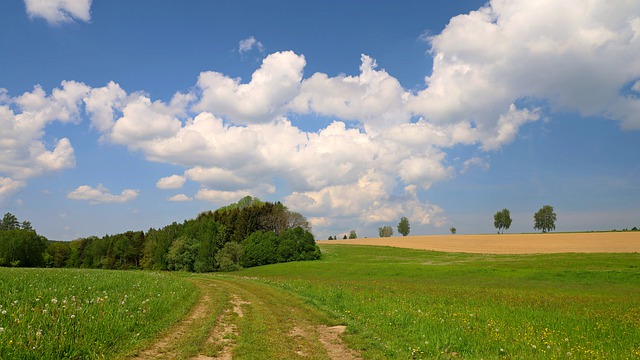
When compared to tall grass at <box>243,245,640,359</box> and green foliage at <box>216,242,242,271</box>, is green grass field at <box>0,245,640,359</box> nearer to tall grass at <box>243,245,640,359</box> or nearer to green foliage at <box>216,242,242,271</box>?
tall grass at <box>243,245,640,359</box>

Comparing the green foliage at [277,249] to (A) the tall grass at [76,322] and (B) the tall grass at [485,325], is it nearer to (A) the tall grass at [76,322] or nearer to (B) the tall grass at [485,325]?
(B) the tall grass at [485,325]

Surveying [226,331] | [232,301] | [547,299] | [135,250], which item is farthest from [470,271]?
[135,250]

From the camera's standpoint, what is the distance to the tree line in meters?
81.8

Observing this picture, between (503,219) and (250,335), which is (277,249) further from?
(503,219)

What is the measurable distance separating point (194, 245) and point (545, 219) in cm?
15367

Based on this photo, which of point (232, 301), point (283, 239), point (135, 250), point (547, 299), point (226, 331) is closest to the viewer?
point (226, 331)

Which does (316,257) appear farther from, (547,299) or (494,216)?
(494,216)

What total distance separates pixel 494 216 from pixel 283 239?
431 ft

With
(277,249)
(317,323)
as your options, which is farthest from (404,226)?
(317,323)

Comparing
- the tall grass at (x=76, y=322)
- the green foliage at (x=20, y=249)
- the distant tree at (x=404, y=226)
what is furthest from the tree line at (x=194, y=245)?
the distant tree at (x=404, y=226)

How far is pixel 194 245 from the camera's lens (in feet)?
271

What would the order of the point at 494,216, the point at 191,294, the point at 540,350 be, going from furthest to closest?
the point at 494,216
the point at 191,294
the point at 540,350

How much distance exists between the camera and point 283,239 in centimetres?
8481

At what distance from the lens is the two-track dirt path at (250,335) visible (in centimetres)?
1001
